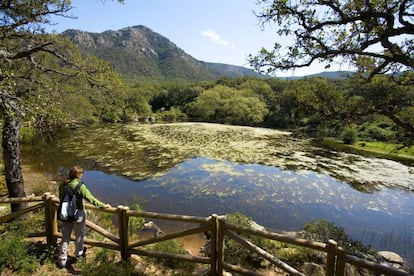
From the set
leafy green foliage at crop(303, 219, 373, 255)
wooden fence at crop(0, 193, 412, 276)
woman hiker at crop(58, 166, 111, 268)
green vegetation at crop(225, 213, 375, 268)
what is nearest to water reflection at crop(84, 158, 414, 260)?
leafy green foliage at crop(303, 219, 373, 255)

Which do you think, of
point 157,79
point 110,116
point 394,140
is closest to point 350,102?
point 394,140

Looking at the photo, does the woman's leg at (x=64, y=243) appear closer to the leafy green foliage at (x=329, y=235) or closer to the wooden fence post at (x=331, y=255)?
the wooden fence post at (x=331, y=255)

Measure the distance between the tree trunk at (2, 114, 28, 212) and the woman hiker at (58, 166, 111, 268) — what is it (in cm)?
263

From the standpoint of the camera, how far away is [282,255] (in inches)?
264

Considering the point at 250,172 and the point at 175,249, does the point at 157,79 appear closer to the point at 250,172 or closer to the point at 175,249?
the point at 250,172

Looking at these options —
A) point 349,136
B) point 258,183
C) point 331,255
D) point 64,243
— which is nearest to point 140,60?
point 349,136

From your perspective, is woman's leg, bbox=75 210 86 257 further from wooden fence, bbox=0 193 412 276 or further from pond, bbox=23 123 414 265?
pond, bbox=23 123 414 265

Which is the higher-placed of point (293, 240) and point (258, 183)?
point (293, 240)

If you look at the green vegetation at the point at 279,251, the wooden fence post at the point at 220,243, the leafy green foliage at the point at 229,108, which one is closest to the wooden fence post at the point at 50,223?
the wooden fence post at the point at 220,243

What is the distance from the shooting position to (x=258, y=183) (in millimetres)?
14781

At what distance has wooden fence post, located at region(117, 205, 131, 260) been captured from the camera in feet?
16.2

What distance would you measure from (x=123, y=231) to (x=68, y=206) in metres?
1.17

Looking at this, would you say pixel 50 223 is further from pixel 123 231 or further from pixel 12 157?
pixel 12 157

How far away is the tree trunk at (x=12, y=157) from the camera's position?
6180mm
